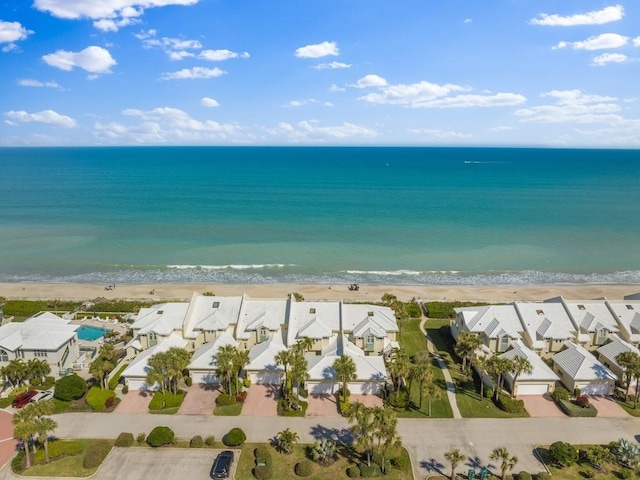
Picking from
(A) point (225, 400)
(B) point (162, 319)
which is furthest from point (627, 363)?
(B) point (162, 319)

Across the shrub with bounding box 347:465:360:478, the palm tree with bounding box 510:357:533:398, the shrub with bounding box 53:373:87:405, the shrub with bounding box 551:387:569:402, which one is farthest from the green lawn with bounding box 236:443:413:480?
the shrub with bounding box 53:373:87:405

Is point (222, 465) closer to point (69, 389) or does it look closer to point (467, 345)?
point (69, 389)

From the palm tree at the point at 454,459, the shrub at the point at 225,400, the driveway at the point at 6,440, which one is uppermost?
the palm tree at the point at 454,459

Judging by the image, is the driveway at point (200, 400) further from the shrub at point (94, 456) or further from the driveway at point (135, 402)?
the shrub at point (94, 456)

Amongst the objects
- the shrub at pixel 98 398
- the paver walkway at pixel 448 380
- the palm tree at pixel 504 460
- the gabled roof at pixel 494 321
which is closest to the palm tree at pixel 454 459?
the palm tree at pixel 504 460

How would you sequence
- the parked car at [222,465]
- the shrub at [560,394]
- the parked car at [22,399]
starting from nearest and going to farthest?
1. the parked car at [222,465]
2. the parked car at [22,399]
3. the shrub at [560,394]

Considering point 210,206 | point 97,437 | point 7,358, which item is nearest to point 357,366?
point 97,437
